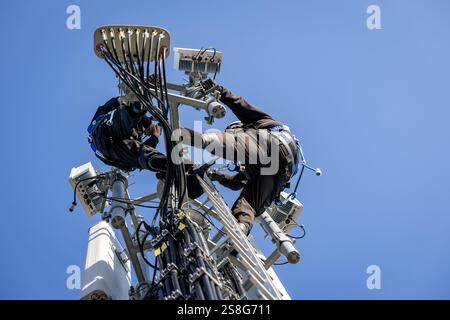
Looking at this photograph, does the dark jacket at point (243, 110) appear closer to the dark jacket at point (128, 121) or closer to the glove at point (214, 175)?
Answer: the glove at point (214, 175)

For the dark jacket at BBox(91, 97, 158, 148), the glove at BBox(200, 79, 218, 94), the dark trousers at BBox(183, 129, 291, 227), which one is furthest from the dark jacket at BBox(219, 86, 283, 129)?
the dark jacket at BBox(91, 97, 158, 148)

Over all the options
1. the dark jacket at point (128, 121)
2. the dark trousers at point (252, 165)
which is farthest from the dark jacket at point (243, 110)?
the dark jacket at point (128, 121)

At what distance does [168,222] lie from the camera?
7.70 metres

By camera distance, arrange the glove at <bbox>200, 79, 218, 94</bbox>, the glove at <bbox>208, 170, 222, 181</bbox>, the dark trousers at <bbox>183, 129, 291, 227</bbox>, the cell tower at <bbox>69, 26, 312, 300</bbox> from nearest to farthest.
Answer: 1. the cell tower at <bbox>69, 26, 312, 300</bbox>
2. the dark trousers at <bbox>183, 129, 291, 227</bbox>
3. the glove at <bbox>200, 79, 218, 94</bbox>
4. the glove at <bbox>208, 170, 222, 181</bbox>

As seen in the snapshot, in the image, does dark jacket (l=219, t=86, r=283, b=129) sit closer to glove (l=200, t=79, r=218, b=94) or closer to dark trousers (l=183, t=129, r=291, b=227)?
glove (l=200, t=79, r=218, b=94)

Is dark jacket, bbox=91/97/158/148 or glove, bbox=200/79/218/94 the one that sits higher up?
glove, bbox=200/79/218/94

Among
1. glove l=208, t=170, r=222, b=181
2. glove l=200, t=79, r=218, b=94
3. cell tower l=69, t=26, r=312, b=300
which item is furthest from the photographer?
glove l=208, t=170, r=222, b=181

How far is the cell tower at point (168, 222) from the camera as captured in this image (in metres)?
6.75

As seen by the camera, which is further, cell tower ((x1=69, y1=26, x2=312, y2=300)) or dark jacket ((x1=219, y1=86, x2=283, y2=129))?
dark jacket ((x1=219, y1=86, x2=283, y2=129))

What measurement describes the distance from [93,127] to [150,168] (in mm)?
1267

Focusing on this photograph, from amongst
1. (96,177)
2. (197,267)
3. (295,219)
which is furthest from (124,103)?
(295,219)

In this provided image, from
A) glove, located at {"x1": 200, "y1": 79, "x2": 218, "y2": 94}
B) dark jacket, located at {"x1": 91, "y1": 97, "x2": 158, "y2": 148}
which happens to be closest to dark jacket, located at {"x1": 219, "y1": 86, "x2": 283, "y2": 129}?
glove, located at {"x1": 200, "y1": 79, "x2": 218, "y2": 94}

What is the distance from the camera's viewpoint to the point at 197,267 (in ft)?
21.5

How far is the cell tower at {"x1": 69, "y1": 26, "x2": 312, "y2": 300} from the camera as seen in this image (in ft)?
22.1
